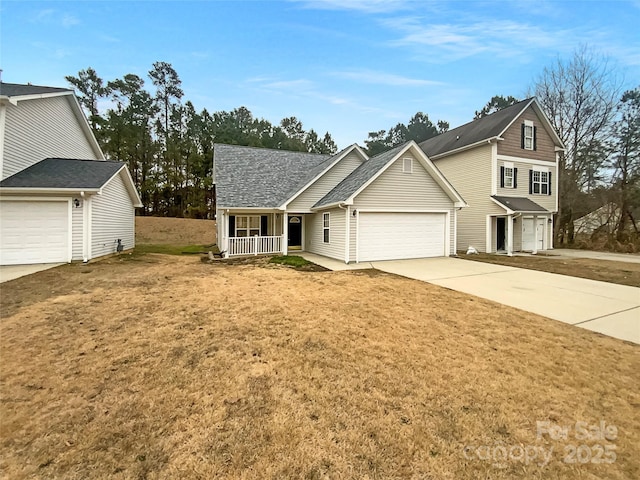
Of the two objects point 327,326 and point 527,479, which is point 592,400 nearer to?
point 527,479

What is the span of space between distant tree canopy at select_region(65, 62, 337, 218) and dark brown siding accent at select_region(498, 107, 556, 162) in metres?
26.2

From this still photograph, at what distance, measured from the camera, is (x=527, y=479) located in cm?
219

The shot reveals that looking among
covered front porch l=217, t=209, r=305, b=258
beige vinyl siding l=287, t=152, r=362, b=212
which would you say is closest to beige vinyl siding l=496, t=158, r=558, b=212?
beige vinyl siding l=287, t=152, r=362, b=212

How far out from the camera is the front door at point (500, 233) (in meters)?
18.4

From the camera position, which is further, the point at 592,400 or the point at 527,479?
the point at 592,400

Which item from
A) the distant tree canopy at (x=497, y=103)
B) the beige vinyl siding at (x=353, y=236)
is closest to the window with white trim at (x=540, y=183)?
the beige vinyl siding at (x=353, y=236)

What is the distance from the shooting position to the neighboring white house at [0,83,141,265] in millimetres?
10500

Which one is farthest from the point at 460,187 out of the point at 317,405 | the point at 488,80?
the point at 317,405

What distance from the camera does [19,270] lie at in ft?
30.5

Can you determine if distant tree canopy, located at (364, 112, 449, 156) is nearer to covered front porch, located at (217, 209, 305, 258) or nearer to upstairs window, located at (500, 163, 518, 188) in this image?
upstairs window, located at (500, 163, 518, 188)

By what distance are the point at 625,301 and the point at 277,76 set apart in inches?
849

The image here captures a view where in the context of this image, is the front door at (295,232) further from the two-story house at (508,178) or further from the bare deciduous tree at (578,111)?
the bare deciduous tree at (578,111)

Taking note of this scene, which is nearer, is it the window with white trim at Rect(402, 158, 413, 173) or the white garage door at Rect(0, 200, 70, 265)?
the white garage door at Rect(0, 200, 70, 265)

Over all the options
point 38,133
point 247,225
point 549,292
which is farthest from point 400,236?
point 38,133
